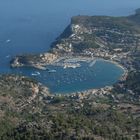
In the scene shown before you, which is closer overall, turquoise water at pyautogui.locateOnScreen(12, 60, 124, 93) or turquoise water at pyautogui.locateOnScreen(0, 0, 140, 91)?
turquoise water at pyautogui.locateOnScreen(12, 60, 124, 93)

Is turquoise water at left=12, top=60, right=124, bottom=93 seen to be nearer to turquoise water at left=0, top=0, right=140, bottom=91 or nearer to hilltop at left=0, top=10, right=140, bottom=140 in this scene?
hilltop at left=0, top=10, right=140, bottom=140

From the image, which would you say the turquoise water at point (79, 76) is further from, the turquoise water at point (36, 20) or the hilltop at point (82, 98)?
the turquoise water at point (36, 20)

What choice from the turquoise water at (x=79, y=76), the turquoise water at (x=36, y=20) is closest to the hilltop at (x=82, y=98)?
the turquoise water at (x=79, y=76)

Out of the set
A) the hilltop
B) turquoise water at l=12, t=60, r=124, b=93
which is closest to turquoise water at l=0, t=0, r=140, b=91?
turquoise water at l=12, t=60, r=124, b=93

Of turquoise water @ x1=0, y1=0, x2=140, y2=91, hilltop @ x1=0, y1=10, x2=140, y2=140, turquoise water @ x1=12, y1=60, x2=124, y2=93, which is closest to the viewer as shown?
hilltop @ x1=0, y1=10, x2=140, y2=140

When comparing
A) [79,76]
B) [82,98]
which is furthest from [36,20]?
[82,98]

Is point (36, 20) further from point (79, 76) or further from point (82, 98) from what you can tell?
point (82, 98)

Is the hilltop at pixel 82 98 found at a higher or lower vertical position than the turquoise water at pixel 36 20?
higher

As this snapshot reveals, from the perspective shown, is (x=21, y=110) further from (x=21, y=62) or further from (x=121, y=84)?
(x=21, y=62)
